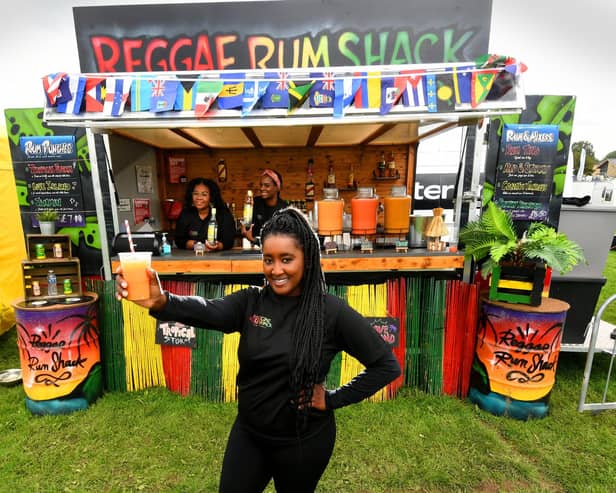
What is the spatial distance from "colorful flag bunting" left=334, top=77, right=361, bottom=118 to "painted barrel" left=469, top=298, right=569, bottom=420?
212cm

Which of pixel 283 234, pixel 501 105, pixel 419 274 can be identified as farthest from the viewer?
pixel 419 274

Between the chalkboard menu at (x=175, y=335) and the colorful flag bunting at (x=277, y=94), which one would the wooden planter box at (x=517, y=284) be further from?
the chalkboard menu at (x=175, y=335)

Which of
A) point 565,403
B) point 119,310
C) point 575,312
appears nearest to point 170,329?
point 119,310

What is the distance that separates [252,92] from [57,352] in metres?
2.77

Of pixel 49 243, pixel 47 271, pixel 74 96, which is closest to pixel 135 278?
pixel 74 96

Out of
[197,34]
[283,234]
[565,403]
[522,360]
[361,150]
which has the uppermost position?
[197,34]

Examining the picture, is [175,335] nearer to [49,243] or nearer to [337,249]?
[49,243]

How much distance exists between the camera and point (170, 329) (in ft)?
10.8

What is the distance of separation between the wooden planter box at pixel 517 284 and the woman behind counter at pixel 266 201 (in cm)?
224

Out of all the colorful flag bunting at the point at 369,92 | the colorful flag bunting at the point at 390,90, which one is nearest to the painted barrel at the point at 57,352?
the colorful flag bunting at the point at 369,92

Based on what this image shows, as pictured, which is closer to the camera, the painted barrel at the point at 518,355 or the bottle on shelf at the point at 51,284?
the painted barrel at the point at 518,355

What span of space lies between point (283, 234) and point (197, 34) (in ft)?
14.1

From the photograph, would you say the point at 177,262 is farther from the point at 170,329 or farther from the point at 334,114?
the point at 334,114

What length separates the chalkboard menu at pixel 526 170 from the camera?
4.01 meters
